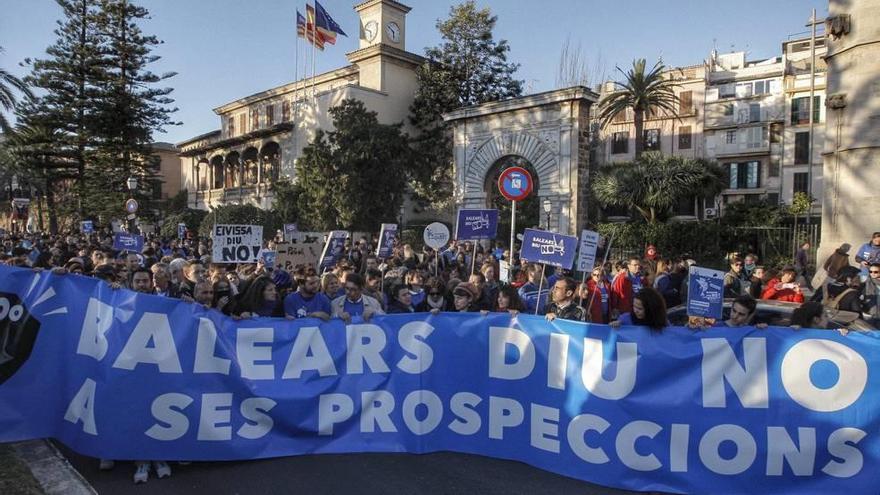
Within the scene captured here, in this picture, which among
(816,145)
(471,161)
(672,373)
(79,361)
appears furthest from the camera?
(816,145)

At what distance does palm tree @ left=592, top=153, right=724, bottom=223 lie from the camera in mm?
22703

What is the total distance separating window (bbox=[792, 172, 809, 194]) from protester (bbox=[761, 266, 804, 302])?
41812mm

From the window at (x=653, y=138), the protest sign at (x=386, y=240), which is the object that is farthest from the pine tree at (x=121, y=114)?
the window at (x=653, y=138)

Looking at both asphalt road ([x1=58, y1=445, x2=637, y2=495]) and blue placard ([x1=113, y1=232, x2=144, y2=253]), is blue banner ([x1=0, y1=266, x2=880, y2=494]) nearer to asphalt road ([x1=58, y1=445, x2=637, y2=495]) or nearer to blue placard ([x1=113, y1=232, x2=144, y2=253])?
asphalt road ([x1=58, y1=445, x2=637, y2=495])

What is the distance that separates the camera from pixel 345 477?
4.54 metres

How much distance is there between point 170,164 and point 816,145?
187 feet

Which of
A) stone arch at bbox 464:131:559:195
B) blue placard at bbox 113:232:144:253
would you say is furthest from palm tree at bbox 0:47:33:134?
stone arch at bbox 464:131:559:195

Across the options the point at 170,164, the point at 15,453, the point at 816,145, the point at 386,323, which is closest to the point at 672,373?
the point at 386,323

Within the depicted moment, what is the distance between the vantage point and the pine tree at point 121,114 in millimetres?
34062

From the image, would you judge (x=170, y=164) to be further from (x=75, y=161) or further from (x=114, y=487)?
(x=114, y=487)

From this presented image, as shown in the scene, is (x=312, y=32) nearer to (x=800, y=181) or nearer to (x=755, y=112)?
(x=755, y=112)

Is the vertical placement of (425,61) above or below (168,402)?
above

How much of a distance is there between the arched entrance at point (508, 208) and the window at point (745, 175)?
26120 mm

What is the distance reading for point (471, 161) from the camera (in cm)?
2730
